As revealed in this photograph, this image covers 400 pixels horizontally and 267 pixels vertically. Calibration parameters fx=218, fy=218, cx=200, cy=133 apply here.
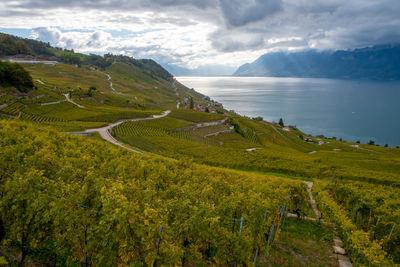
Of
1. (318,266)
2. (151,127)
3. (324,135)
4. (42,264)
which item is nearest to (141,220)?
(42,264)

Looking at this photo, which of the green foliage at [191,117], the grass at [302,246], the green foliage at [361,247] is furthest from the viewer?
the green foliage at [191,117]

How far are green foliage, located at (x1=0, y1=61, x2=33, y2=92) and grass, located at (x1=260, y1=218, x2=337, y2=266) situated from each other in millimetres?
89009

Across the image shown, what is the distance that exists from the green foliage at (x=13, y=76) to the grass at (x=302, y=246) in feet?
292

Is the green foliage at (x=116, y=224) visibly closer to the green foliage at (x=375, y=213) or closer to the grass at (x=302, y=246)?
the grass at (x=302, y=246)

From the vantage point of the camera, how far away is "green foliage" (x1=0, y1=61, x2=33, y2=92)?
7101 centimetres

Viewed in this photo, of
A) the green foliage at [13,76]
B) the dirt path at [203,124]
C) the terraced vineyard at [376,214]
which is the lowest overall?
the terraced vineyard at [376,214]

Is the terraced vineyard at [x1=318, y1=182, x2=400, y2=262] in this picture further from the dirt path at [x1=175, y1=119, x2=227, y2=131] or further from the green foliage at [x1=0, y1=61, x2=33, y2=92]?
the green foliage at [x1=0, y1=61, x2=33, y2=92]

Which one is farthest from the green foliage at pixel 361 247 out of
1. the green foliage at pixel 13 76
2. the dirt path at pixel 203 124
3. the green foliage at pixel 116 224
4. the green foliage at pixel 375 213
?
the green foliage at pixel 13 76

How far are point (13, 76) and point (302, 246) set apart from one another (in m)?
93.1

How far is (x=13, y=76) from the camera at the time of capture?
7212cm

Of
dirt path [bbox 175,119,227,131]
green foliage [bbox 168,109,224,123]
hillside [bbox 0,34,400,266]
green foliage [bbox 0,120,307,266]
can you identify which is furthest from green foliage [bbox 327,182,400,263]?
green foliage [bbox 168,109,224,123]

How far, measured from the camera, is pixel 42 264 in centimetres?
1137

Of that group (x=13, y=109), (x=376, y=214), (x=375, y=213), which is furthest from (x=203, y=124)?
(x=376, y=214)

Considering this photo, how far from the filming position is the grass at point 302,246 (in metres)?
15.2
